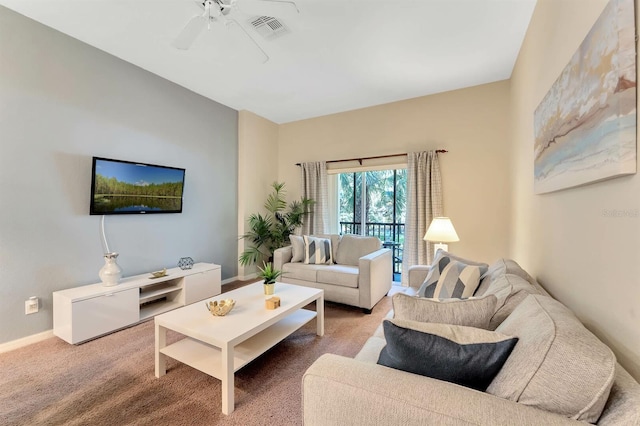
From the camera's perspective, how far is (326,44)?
8.41 ft

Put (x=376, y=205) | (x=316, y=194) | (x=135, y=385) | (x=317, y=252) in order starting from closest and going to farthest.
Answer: (x=135, y=385) → (x=317, y=252) → (x=376, y=205) → (x=316, y=194)

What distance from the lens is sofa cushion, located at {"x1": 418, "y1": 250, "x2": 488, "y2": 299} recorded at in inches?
67.8

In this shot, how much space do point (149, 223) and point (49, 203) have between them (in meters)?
0.90

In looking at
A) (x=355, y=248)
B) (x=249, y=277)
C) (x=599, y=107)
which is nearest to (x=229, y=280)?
(x=249, y=277)

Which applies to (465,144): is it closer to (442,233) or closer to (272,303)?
(442,233)

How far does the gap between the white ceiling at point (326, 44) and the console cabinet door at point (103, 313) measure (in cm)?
242

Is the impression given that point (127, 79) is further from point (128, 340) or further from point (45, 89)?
point (128, 340)

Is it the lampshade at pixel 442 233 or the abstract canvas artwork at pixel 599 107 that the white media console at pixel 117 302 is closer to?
the lampshade at pixel 442 233

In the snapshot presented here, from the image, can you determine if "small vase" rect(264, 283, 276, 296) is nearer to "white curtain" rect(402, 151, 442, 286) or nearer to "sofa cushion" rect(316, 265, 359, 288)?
"sofa cushion" rect(316, 265, 359, 288)

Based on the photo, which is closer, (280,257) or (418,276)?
(418,276)

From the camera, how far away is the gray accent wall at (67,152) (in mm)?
2207

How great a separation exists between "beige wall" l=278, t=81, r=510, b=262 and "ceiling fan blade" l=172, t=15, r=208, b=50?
2.78 meters

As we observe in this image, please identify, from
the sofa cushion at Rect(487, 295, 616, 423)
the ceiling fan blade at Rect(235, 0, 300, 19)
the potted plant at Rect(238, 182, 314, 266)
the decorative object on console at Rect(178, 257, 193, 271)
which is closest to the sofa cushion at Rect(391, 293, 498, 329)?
the sofa cushion at Rect(487, 295, 616, 423)

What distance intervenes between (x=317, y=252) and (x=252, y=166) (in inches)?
76.7
